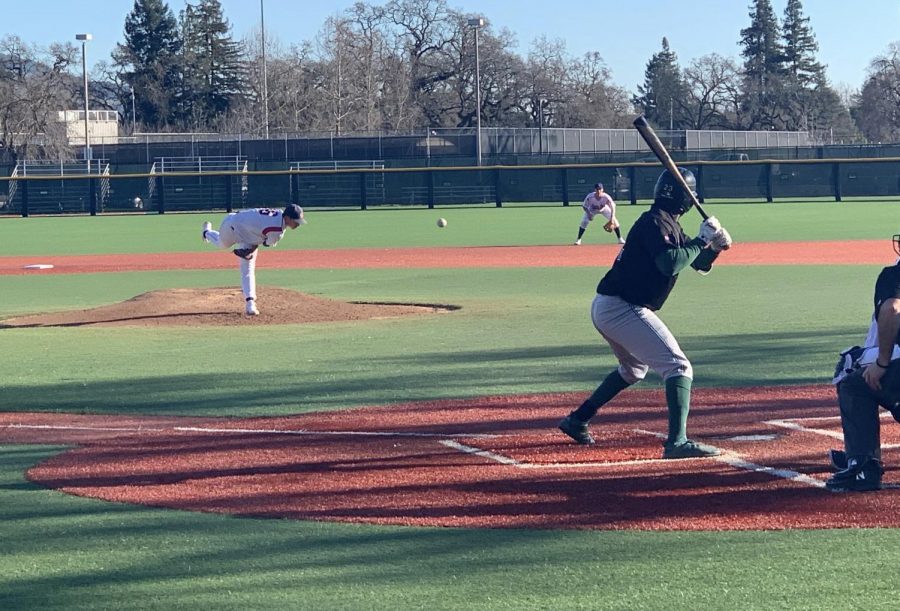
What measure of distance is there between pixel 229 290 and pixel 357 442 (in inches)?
410

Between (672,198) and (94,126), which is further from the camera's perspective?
(94,126)

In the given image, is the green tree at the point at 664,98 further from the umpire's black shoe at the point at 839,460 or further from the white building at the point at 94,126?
the umpire's black shoe at the point at 839,460

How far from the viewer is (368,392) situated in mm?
10859

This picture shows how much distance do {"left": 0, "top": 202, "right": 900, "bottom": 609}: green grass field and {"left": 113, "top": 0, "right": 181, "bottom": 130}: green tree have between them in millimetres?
75929

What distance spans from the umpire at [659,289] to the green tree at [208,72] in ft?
307

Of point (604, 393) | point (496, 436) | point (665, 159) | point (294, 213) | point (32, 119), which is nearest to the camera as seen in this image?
point (604, 393)

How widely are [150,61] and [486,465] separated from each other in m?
100

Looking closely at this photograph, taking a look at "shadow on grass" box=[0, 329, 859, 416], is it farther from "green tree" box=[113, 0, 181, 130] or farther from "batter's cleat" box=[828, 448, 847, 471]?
"green tree" box=[113, 0, 181, 130]

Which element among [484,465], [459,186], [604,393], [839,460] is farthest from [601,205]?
[839,460]

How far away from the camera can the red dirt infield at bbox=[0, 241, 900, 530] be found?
6457 mm

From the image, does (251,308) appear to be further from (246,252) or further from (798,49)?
(798,49)

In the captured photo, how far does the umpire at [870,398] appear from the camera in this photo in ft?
21.2

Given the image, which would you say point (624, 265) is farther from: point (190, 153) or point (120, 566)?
point (190, 153)

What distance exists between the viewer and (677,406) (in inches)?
300
